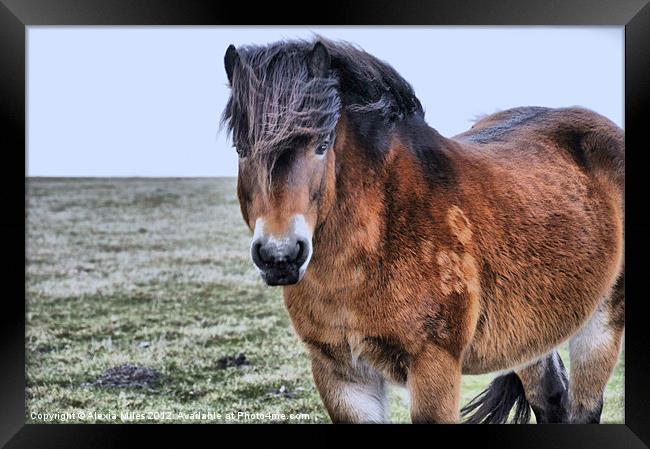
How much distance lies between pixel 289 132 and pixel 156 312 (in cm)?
276

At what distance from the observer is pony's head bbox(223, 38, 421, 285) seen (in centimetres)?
287

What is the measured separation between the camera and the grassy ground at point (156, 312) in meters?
4.30

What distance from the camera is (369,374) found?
3316 millimetres

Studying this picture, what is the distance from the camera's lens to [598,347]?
157 inches

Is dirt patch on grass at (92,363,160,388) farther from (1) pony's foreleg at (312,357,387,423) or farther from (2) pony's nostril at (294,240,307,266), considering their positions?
(2) pony's nostril at (294,240,307,266)

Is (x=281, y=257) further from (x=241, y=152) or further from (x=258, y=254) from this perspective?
(x=241, y=152)

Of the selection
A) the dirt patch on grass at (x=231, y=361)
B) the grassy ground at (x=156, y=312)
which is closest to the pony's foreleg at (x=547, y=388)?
the grassy ground at (x=156, y=312)

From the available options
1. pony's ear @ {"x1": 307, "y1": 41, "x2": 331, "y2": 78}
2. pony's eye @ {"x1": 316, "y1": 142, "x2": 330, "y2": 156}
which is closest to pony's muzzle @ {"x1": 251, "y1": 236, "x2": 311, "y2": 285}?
pony's eye @ {"x1": 316, "y1": 142, "x2": 330, "y2": 156}

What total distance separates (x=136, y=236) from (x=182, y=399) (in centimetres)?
207

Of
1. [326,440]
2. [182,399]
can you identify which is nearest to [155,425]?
[182,399]

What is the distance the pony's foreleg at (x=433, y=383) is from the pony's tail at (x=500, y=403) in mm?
990

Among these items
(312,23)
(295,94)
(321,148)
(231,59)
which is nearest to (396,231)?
(321,148)

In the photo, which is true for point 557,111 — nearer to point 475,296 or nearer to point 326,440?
point 475,296

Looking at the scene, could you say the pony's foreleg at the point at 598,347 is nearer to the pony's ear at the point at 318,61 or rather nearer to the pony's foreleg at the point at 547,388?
the pony's foreleg at the point at 547,388
